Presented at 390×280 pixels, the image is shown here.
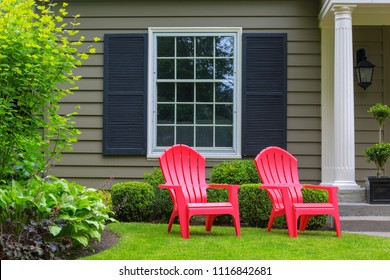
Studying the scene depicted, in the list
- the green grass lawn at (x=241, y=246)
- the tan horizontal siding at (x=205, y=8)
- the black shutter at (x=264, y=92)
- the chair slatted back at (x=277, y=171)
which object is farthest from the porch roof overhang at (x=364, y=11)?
the green grass lawn at (x=241, y=246)

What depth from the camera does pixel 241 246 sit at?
18.2 feet

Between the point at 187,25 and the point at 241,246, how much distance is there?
12.9 ft

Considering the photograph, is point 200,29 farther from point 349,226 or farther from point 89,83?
point 349,226

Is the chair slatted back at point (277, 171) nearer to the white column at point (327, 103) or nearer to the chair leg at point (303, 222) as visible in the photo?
the chair leg at point (303, 222)

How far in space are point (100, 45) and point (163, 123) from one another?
4.27 feet

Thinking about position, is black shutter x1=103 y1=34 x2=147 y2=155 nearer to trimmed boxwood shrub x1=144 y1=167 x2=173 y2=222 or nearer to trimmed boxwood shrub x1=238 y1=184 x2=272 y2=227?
trimmed boxwood shrub x1=144 y1=167 x2=173 y2=222

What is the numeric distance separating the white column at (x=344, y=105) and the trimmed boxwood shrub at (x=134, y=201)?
2.11 m

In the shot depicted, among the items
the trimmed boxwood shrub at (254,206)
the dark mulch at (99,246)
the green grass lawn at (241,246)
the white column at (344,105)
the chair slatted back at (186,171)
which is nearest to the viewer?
the green grass lawn at (241,246)

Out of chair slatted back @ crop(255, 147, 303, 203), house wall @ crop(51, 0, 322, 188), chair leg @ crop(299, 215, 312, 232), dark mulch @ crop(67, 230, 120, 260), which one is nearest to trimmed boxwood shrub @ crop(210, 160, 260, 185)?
house wall @ crop(51, 0, 322, 188)

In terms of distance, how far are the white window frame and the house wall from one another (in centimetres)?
8

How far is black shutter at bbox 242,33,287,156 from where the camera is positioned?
8.54m

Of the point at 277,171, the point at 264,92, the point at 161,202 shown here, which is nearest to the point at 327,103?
the point at 264,92

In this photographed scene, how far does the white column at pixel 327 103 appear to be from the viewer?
8.50 m

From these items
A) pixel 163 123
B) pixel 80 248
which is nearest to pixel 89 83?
pixel 163 123
